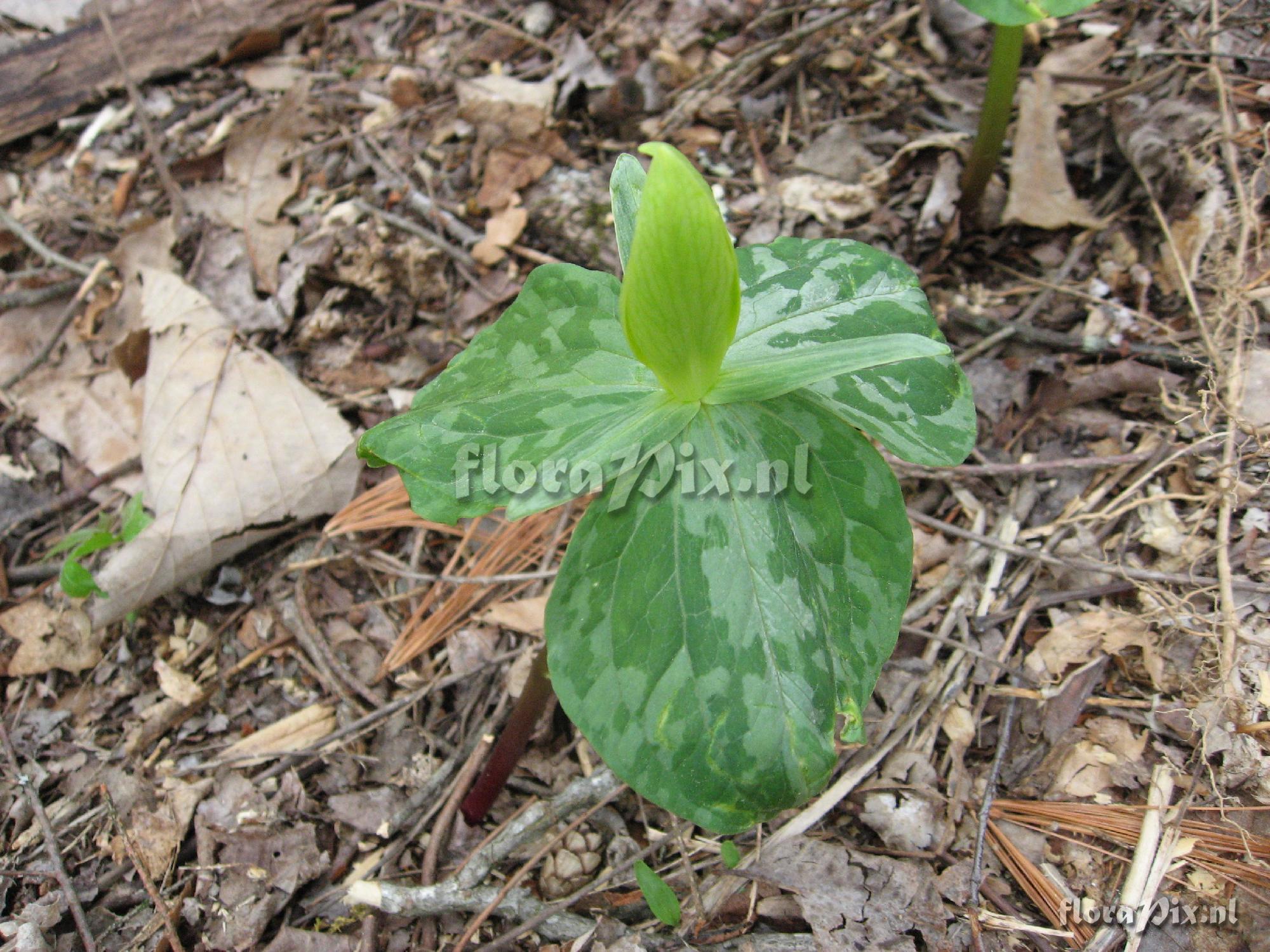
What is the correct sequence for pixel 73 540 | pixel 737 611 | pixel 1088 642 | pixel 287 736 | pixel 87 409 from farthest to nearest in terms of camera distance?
→ pixel 87 409
pixel 73 540
pixel 287 736
pixel 1088 642
pixel 737 611

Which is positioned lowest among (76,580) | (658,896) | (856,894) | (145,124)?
(856,894)

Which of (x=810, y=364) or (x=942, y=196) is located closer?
(x=810, y=364)

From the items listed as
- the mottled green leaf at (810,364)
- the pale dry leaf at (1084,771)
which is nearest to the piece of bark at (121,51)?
the mottled green leaf at (810,364)

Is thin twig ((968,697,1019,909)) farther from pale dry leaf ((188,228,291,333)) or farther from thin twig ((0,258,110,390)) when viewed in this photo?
thin twig ((0,258,110,390))

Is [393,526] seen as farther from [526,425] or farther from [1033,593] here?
[1033,593]

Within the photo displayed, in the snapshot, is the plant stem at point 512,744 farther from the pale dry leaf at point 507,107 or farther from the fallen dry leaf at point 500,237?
the pale dry leaf at point 507,107

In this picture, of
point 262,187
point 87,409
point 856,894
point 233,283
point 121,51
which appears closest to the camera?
point 856,894

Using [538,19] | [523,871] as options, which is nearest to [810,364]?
[523,871]

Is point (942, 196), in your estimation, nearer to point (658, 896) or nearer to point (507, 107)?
point (507, 107)
